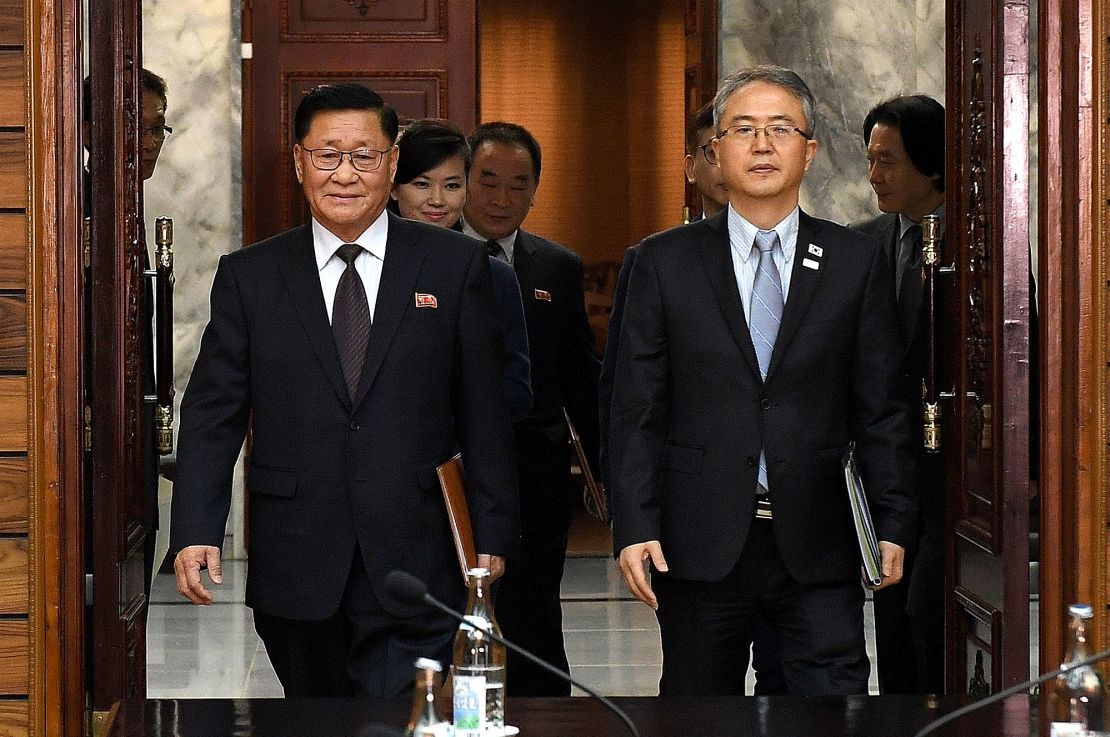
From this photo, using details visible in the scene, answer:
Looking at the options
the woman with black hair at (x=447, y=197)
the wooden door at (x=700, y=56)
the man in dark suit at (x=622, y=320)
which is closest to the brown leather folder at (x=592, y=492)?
the man in dark suit at (x=622, y=320)

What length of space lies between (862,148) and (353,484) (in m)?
5.37

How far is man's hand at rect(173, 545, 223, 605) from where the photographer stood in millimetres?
3727

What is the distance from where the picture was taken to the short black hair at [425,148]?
16.6ft

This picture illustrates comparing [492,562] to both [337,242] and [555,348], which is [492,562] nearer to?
[337,242]

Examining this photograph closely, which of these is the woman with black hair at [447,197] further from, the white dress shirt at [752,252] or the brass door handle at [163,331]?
the white dress shirt at [752,252]

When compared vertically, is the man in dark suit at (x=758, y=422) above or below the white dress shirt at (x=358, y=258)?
below

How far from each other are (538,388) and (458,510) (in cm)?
171

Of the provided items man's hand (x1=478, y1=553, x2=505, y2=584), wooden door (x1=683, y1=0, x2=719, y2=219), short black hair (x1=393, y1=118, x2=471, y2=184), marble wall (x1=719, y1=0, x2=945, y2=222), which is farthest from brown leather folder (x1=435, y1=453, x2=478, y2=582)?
marble wall (x1=719, y1=0, x2=945, y2=222)

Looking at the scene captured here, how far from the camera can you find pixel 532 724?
2.67m

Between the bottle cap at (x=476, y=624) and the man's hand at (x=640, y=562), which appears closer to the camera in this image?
the bottle cap at (x=476, y=624)

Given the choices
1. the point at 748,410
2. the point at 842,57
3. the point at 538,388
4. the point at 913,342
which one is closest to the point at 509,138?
the point at 538,388

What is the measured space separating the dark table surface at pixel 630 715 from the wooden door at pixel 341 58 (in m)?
6.29

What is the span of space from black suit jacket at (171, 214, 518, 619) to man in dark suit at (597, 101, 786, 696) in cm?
42

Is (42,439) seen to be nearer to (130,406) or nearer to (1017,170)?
(130,406)
